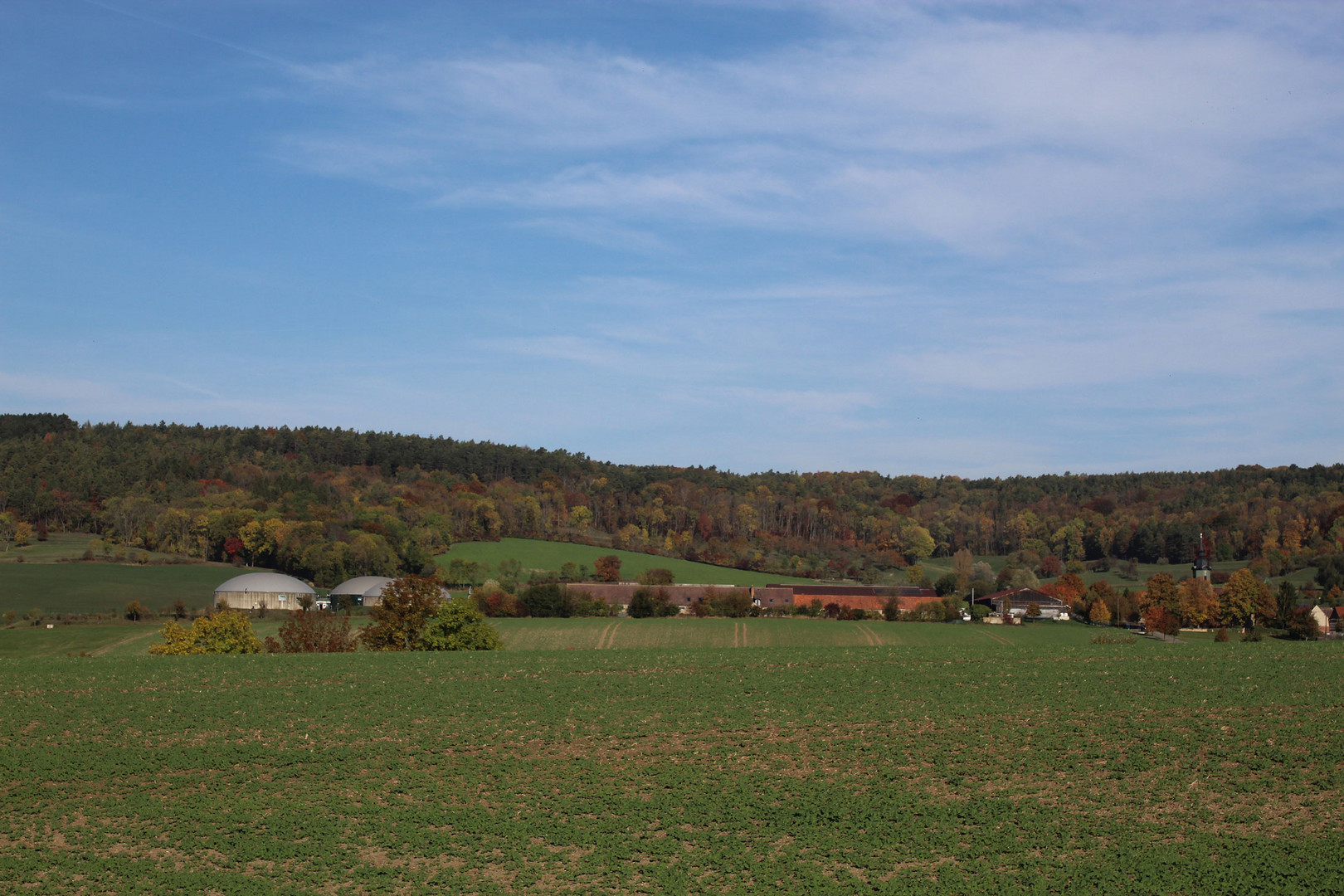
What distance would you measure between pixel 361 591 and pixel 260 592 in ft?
30.7

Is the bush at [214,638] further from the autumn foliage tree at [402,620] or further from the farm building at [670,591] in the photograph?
the farm building at [670,591]

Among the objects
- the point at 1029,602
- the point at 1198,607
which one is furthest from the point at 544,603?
the point at 1029,602

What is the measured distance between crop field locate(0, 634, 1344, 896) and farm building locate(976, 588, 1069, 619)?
77.8 meters

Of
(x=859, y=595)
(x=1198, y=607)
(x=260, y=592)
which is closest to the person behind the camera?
(x=1198, y=607)

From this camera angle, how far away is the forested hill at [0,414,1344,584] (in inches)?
4985

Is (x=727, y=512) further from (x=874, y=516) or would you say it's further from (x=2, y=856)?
(x=2, y=856)

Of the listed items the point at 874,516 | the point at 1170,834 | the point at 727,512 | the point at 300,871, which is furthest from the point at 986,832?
the point at 874,516

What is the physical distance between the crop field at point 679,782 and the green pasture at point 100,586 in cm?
6700

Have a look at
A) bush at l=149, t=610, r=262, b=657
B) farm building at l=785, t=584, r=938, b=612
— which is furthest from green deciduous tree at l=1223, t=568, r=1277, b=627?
bush at l=149, t=610, r=262, b=657

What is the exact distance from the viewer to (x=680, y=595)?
116m

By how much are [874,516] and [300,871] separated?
17851 cm

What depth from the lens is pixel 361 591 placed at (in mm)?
99250

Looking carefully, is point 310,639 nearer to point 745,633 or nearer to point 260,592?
point 745,633

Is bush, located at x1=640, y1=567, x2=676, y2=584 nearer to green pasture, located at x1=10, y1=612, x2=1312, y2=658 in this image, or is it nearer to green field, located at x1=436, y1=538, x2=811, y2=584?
green field, located at x1=436, y1=538, x2=811, y2=584
